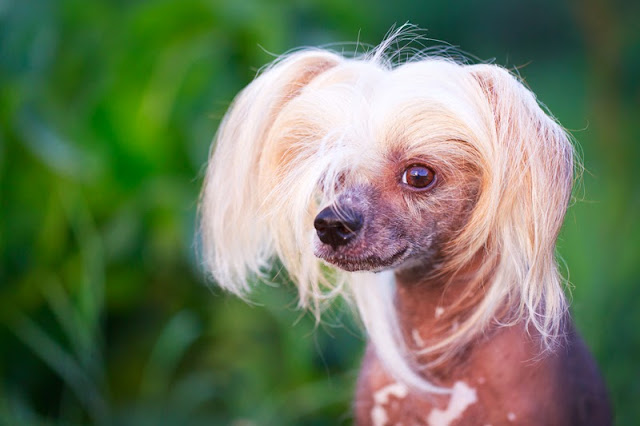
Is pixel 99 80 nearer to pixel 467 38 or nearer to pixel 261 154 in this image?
pixel 261 154

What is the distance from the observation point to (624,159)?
2045 millimetres

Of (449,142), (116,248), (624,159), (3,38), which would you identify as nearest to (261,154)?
(449,142)

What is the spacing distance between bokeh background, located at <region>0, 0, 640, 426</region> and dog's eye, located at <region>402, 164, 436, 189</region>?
2.32 feet

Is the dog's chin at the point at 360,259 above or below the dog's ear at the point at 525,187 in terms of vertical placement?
below

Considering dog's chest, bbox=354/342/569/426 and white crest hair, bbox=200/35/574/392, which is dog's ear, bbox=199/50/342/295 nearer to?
white crest hair, bbox=200/35/574/392

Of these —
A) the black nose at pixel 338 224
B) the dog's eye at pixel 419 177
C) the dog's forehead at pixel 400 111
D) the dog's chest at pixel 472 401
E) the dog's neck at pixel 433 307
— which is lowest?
the dog's chest at pixel 472 401

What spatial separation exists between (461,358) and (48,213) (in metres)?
1.06

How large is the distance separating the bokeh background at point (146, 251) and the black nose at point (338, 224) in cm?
71

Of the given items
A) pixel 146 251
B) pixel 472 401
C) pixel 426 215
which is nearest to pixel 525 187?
pixel 426 215

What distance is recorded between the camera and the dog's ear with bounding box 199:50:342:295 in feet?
2.35

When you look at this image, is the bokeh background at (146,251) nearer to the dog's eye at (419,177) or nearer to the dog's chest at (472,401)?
the dog's chest at (472,401)

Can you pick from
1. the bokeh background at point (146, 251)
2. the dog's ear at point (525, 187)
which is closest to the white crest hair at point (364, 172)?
the dog's ear at point (525, 187)

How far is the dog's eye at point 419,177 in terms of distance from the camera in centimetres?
65

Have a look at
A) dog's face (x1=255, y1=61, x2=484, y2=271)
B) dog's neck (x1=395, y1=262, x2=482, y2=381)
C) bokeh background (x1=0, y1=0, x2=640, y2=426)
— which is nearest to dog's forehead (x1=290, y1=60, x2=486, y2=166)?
dog's face (x1=255, y1=61, x2=484, y2=271)
